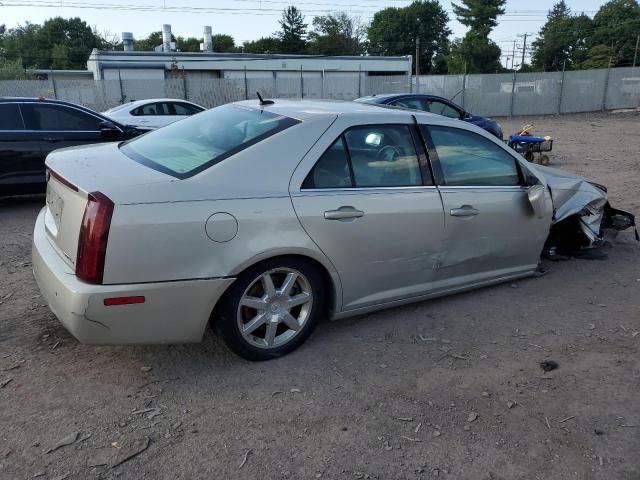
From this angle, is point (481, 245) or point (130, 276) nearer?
point (130, 276)

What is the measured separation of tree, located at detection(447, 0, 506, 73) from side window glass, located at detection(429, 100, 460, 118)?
47.0 m

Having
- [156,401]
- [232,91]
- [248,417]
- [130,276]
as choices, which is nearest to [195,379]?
[156,401]

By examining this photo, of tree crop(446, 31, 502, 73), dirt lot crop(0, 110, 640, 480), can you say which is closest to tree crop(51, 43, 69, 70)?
tree crop(446, 31, 502, 73)

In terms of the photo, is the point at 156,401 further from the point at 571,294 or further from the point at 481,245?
the point at 571,294

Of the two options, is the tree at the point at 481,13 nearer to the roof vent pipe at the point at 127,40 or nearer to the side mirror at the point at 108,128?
the roof vent pipe at the point at 127,40

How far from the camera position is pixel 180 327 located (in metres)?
2.98

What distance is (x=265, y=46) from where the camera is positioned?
264ft

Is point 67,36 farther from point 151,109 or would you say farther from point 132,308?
point 132,308

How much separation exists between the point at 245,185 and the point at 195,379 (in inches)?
46.1

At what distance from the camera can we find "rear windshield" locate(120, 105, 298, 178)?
3256mm

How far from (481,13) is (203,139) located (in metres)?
79.7

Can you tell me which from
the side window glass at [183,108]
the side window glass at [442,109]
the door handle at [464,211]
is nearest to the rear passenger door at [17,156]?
the door handle at [464,211]

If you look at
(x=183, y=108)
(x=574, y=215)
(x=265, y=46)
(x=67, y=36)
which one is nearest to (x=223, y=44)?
(x=265, y=46)

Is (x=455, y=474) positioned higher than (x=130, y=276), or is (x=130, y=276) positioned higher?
(x=130, y=276)
